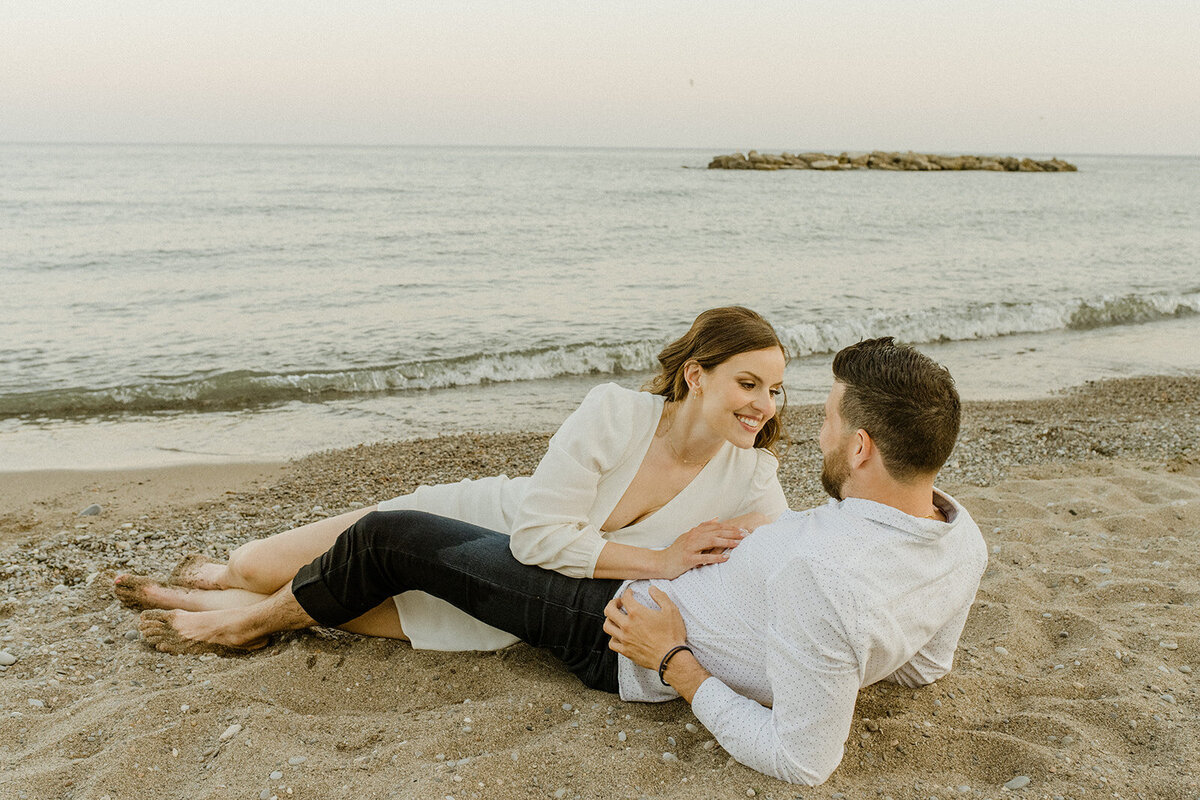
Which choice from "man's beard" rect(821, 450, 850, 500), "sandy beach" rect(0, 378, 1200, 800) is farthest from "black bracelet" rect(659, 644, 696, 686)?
"man's beard" rect(821, 450, 850, 500)

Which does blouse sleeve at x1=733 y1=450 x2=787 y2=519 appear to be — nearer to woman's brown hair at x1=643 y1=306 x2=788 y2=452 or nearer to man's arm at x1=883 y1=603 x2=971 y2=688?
woman's brown hair at x1=643 y1=306 x2=788 y2=452

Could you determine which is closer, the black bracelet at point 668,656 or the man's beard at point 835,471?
the man's beard at point 835,471

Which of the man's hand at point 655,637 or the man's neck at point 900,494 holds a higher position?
the man's neck at point 900,494

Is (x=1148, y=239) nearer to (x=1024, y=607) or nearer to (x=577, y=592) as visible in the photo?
(x=1024, y=607)

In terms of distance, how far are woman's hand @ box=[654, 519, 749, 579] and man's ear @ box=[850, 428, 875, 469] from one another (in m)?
0.70


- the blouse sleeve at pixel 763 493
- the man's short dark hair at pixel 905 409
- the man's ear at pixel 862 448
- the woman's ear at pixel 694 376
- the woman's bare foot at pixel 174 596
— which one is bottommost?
the woman's bare foot at pixel 174 596

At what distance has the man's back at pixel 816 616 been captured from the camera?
2357 mm

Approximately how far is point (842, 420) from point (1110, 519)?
11.3ft

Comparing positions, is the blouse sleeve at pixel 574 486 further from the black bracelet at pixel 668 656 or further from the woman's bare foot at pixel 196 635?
the woman's bare foot at pixel 196 635

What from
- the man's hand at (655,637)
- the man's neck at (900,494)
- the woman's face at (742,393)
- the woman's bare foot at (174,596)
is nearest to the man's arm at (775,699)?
the man's hand at (655,637)

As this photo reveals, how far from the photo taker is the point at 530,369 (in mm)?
11031

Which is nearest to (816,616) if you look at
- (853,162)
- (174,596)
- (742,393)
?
(742,393)

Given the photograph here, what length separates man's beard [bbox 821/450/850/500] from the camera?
2.58 meters

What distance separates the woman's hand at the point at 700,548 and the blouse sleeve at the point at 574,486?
27 centimetres
